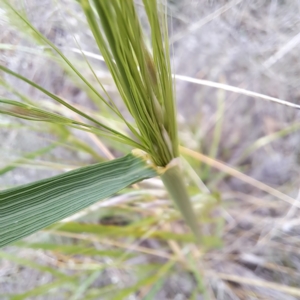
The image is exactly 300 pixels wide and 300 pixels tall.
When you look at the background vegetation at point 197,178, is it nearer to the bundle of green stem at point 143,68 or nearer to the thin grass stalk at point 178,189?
the thin grass stalk at point 178,189

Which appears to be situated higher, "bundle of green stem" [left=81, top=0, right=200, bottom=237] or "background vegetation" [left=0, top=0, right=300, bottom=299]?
"bundle of green stem" [left=81, top=0, right=200, bottom=237]

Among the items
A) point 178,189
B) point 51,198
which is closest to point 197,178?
point 178,189

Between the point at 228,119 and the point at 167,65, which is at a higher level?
the point at 167,65

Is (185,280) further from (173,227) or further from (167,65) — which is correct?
(167,65)

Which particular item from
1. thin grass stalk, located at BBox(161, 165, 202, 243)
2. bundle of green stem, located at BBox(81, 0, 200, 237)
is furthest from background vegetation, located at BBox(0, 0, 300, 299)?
bundle of green stem, located at BBox(81, 0, 200, 237)

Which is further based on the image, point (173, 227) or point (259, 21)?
point (173, 227)

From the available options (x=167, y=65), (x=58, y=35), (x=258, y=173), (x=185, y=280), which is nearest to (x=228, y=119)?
(x=258, y=173)

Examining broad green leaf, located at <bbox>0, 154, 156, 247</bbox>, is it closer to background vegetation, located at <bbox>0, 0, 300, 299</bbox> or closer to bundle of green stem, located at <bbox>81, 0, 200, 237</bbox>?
bundle of green stem, located at <bbox>81, 0, 200, 237</bbox>

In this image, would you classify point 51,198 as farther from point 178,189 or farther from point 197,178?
point 197,178
